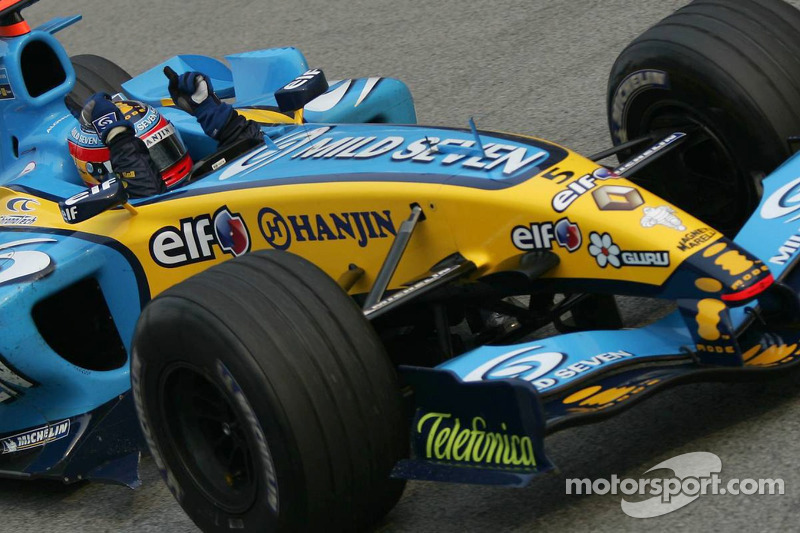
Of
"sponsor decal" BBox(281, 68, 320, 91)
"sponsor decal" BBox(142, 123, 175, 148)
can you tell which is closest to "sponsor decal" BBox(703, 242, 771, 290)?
"sponsor decal" BBox(281, 68, 320, 91)

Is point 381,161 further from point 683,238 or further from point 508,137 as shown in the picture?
point 683,238

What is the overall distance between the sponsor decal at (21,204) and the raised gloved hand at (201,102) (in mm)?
752

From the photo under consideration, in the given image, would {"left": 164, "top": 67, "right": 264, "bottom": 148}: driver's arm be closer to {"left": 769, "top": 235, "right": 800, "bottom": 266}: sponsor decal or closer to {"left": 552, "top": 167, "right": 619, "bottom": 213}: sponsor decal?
{"left": 552, "top": 167, "right": 619, "bottom": 213}: sponsor decal

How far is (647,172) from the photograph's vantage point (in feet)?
17.8

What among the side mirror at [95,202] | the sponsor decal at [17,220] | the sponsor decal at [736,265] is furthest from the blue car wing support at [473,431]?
the sponsor decal at [17,220]

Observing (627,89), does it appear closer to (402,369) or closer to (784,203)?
(784,203)

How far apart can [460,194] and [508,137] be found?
47 cm

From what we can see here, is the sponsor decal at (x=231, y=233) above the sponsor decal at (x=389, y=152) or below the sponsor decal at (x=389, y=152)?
below

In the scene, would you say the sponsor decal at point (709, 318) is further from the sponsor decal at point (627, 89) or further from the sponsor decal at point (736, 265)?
the sponsor decal at point (627, 89)

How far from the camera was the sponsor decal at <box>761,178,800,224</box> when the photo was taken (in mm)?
4367

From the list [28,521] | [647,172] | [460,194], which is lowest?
[28,521]

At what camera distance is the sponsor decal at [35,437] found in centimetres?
519

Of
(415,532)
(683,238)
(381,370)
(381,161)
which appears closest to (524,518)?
(415,532)

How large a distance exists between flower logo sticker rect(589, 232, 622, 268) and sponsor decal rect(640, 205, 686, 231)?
0.11 metres
